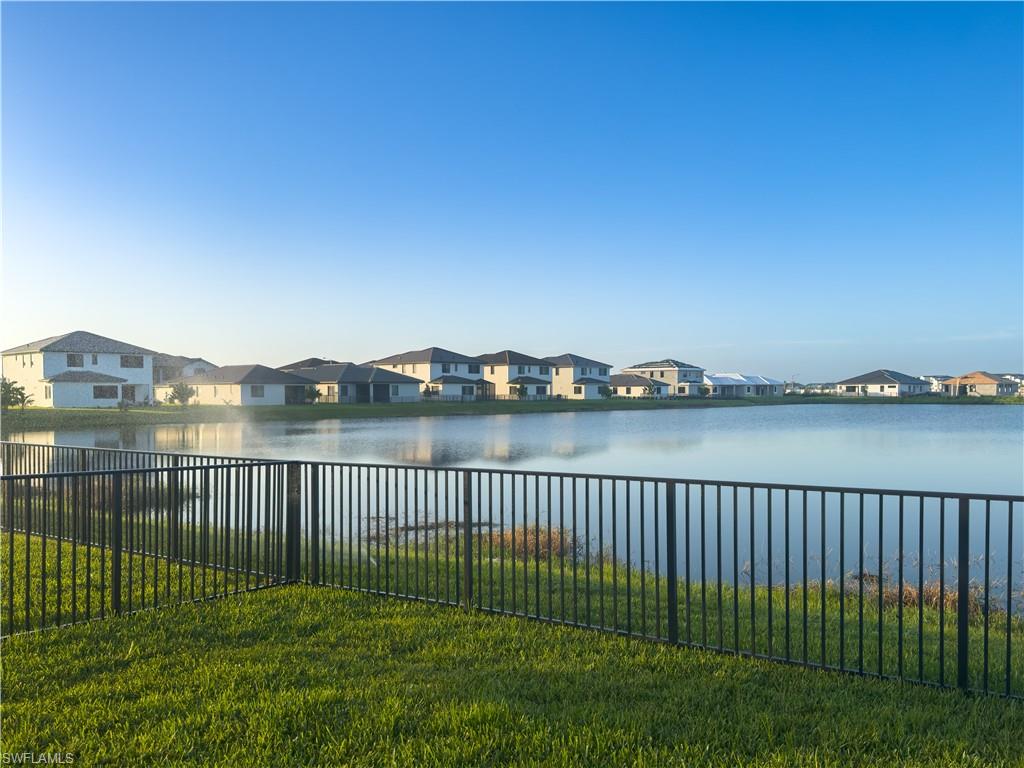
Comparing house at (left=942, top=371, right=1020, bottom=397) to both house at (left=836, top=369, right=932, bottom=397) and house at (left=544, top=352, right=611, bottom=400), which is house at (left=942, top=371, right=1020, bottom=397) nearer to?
house at (left=836, top=369, right=932, bottom=397)

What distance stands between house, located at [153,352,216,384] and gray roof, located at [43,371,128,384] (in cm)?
1343

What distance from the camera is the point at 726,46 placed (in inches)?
719

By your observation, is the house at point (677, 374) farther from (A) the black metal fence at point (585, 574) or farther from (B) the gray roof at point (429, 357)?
(A) the black metal fence at point (585, 574)

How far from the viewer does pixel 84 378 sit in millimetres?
55844

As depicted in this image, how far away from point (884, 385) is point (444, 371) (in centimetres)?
7887

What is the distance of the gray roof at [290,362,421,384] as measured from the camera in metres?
69.2

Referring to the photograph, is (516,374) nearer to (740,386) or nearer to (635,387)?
(635,387)

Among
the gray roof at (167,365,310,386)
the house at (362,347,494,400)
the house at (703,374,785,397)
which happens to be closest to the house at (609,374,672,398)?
the house at (703,374,785,397)

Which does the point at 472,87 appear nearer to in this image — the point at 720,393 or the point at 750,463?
the point at 750,463

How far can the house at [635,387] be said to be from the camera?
101562mm

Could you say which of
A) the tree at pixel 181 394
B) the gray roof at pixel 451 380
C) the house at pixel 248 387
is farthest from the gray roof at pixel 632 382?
the tree at pixel 181 394

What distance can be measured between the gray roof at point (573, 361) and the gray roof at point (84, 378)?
172 ft

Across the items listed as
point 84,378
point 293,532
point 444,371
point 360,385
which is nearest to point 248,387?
point 360,385

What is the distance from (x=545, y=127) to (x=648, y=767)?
25461mm
